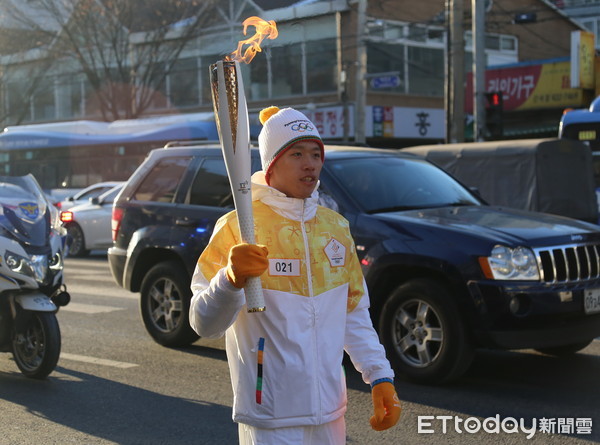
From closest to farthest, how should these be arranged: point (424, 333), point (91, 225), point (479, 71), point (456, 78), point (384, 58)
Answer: point (424, 333) < point (91, 225) < point (456, 78) < point (479, 71) < point (384, 58)

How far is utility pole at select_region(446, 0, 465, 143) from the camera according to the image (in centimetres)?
1958

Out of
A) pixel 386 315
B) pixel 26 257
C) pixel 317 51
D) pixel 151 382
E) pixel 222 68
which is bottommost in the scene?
pixel 151 382

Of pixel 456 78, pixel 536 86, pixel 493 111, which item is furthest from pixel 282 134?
pixel 536 86

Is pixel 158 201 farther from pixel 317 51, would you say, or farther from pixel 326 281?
pixel 317 51

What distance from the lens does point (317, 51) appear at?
31562 mm

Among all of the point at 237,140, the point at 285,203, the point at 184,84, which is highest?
the point at 184,84

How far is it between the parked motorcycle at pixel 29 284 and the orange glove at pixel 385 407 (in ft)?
13.9

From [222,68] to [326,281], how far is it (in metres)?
0.83

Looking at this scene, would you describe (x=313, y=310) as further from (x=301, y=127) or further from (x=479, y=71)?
(x=479, y=71)

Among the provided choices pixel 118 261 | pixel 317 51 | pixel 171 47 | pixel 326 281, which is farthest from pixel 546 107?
pixel 326 281

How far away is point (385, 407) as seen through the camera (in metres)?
3.06

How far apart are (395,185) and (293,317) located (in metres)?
4.61

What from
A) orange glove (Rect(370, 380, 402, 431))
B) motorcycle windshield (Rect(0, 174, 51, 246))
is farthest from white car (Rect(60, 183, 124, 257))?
orange glove (Rect(370, 380, 402, 431))

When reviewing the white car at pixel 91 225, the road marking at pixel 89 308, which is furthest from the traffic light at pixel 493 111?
the road marking at pixel 89 308
